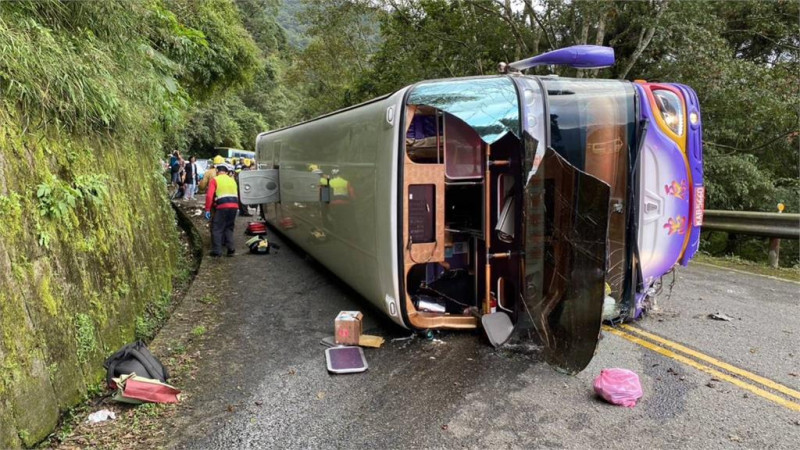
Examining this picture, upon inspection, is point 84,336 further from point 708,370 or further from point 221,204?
point 221,204

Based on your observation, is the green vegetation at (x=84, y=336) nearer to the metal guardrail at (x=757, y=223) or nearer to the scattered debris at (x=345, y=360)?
the scattered debris at (x=345, y=360)

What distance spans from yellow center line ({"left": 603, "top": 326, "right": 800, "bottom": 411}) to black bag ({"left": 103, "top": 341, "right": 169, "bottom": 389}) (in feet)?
13.3

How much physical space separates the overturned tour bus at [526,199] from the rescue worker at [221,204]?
4.32m

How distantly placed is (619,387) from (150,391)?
3343mm

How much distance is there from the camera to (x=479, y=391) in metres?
3.68

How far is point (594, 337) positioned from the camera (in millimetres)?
3504

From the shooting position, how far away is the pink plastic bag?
3377 mm

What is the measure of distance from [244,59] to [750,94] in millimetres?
11745

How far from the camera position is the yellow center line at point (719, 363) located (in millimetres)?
3502

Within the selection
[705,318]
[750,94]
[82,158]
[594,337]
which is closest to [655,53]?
[750,94]

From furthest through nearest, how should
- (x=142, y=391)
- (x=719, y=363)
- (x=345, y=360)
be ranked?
1. (x=345, y=360)
2. (x=719, y=363)
3. (x=142, y=391)

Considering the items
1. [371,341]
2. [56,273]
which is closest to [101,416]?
[56,273]

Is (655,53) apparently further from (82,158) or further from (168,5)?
(82,158)

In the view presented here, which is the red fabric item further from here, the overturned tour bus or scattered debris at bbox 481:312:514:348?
scattered debris at bbox 481:312:514:348
